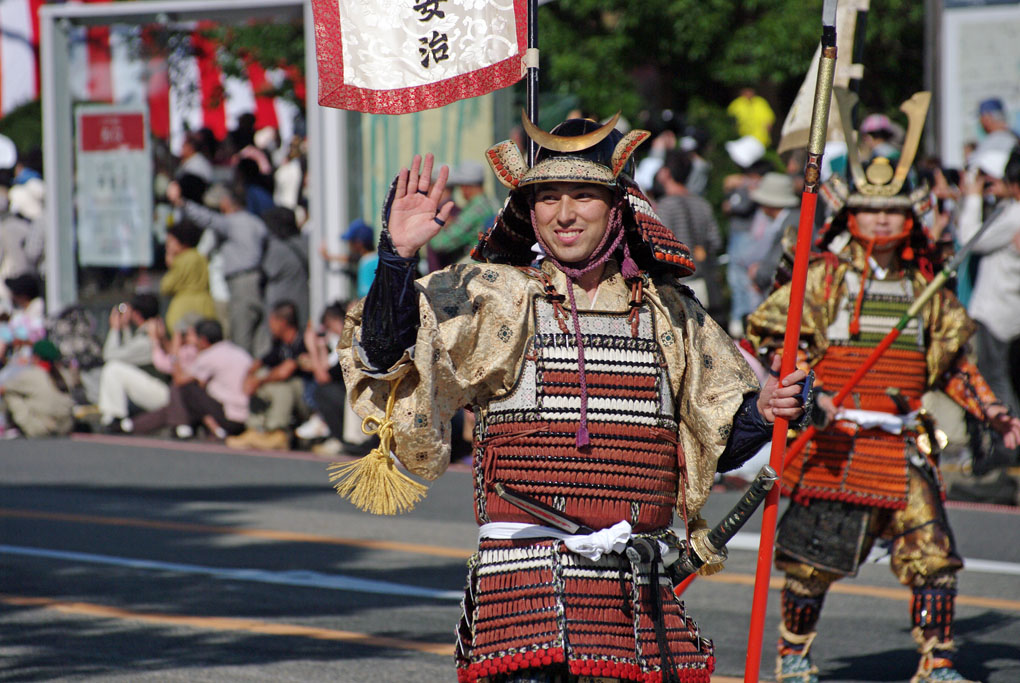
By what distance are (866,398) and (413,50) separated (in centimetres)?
275

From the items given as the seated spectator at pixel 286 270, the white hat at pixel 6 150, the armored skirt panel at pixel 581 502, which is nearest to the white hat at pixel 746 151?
the seated spectator at pixel 286 270

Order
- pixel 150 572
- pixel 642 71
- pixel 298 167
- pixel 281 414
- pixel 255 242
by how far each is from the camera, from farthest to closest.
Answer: pixel 642 71
pixel 298 167
pixel 255 242
pixel 281 414
pixel 150 572

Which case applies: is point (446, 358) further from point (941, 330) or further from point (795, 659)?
point (941, 330)

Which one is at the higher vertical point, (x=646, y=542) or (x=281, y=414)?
(x=646, y=542)

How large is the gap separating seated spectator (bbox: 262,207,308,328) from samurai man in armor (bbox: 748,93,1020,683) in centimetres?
758

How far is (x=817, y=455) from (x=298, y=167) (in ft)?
35.7

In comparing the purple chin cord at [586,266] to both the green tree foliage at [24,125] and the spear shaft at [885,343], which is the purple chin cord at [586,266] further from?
the green tree foliage at [24,125]

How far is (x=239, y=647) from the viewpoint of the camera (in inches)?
259

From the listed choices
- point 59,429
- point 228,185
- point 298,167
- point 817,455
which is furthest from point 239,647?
point 298,167

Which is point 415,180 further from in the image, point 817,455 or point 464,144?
point 464,144

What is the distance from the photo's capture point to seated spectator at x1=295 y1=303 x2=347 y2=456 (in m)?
12.2

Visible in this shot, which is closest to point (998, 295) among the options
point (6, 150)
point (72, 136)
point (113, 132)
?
point (113, 132)

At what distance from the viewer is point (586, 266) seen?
4.11 m

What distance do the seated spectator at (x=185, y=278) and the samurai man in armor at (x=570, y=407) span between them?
31.8ft
